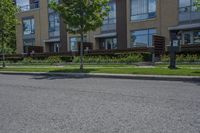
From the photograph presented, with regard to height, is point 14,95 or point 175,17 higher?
point 175,17

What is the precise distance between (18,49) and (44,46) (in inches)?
233

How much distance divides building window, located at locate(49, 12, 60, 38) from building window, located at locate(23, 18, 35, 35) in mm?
3652

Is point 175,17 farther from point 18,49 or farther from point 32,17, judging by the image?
point 18,49

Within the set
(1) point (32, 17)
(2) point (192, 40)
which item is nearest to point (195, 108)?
(2) point (192, 40)

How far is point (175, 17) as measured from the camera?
96.8ft

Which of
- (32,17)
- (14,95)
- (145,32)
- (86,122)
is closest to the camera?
(86,122)

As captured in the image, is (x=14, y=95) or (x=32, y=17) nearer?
(x=14, y=95)

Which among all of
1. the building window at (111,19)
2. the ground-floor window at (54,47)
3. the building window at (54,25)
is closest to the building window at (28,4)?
the building window at (54,25)

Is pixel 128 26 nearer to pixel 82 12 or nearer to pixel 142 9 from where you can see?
pixel 142 9

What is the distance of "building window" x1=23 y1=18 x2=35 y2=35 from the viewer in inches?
1772

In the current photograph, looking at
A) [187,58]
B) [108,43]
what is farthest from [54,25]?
[187,58]

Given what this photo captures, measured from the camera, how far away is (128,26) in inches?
1303

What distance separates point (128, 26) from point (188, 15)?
6.82m

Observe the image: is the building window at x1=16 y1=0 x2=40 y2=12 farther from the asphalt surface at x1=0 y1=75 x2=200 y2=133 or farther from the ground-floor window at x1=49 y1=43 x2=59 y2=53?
the asphalt surface at x1=0 y1=75 x2=200 y2=133
